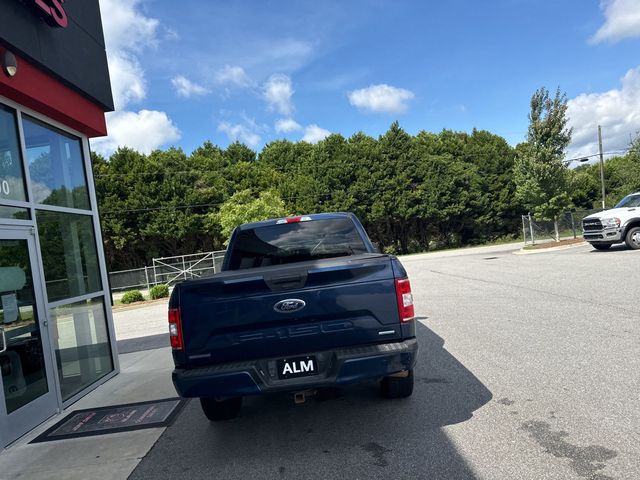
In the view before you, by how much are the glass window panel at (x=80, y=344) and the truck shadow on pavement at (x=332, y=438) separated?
2174mm

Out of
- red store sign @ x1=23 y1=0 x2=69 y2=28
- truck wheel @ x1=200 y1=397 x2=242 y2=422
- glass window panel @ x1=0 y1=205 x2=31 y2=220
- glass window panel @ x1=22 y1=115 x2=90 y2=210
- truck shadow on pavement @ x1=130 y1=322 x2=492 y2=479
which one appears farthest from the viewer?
glass window panel @ x1=22 y1=115 x2=90 y2=210

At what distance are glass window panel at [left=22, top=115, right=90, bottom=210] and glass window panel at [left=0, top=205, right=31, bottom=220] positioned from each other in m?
0.37

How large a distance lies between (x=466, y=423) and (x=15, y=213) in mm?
5434

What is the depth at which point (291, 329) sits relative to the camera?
12.1 ft

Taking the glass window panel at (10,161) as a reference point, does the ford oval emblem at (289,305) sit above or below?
below

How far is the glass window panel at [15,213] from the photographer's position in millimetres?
5354

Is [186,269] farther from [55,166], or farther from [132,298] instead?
[55,166]

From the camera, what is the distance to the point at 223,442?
4184 millimetres

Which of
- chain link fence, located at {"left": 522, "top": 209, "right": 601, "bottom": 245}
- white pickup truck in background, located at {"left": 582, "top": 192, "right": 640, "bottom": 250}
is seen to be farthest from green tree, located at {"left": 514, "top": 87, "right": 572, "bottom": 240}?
white pickup truck in background, located at {"left": 582, "top": 192, "right": 640, "bottom": 250}

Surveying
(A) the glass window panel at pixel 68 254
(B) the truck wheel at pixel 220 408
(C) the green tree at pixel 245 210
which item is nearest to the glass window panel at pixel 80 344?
(A) the glass window panel at pixel 68 254

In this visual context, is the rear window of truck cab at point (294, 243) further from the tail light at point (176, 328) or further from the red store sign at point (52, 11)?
the red store sign at point (52, 11)

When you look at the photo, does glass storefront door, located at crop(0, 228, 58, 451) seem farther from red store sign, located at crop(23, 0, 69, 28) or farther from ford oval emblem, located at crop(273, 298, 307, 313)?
ford oval emblem, located at crop(273, 298, 307, 313)

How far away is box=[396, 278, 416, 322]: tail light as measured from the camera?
12.3 ft

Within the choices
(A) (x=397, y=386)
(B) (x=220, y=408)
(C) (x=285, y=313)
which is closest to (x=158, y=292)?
(B) (x=220, y=408)
